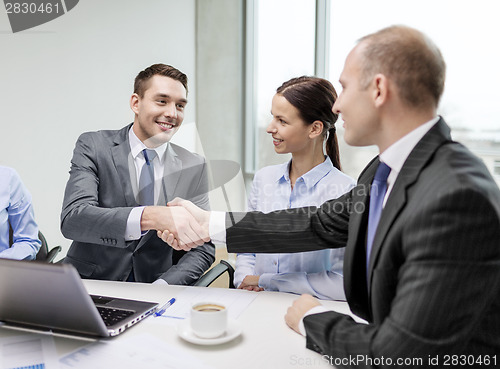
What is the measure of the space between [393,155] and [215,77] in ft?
12.1

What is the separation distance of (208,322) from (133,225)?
0.77 metres

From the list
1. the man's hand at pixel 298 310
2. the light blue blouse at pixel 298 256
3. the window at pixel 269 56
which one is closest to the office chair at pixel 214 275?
the light blue blouse at pixel 298 256

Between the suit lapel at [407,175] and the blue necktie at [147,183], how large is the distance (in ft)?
4.28

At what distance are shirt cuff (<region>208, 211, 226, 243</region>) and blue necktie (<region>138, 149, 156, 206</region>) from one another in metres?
0.56

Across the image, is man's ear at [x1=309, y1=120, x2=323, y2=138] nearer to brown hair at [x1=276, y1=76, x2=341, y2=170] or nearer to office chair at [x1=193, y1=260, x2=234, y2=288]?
brown hair at [x1=276, y1=76, x2=341, y2=170]

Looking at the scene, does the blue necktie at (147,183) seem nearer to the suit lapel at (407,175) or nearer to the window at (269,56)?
the suit lapel at (407,175)

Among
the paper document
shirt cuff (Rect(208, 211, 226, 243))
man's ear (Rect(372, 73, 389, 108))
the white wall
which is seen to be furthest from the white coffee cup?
the white wall

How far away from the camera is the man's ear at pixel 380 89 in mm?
1011

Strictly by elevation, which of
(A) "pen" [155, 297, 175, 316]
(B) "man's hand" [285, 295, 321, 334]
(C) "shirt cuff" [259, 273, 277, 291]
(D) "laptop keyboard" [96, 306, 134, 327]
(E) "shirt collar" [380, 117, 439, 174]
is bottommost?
(C) "shirt cuff" [259, 273, 277, 291]

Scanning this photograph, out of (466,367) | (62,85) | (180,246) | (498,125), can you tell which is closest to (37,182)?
(62,85)

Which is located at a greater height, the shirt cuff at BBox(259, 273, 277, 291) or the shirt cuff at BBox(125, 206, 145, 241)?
the shirt cuff at BBox(125, 206, 145, 241)

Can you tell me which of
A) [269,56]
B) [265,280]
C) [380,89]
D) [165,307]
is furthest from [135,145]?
[269,56]

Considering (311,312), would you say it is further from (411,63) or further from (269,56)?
(269,56)

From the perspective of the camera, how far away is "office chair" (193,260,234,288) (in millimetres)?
1810
